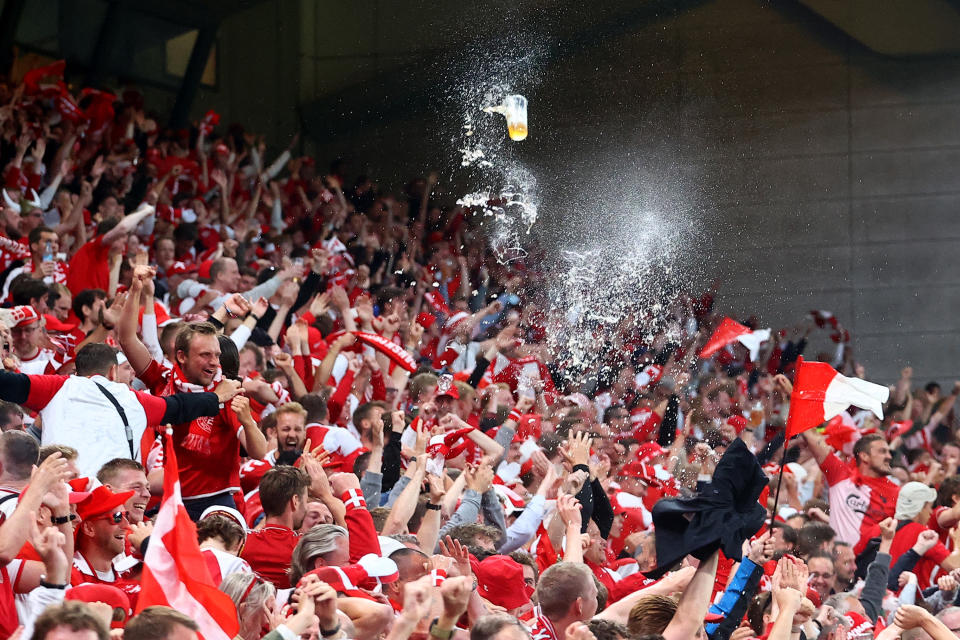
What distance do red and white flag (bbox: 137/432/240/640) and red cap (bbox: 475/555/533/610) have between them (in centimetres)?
131

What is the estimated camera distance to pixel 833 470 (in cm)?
835

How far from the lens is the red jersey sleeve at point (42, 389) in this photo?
453 cm

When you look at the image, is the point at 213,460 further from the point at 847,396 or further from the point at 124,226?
the point at 124,226

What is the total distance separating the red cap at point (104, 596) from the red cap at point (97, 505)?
9.3 inches

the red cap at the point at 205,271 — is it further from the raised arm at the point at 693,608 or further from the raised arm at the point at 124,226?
the raised arm at the point at 693,608

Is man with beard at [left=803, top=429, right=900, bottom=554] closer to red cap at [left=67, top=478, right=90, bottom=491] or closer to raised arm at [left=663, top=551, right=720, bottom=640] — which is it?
raised arm at [left=663, top=551, right=720, bottom=640]

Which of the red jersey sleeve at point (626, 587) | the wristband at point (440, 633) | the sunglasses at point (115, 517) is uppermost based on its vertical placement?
the sunglasses at point (115, 517)

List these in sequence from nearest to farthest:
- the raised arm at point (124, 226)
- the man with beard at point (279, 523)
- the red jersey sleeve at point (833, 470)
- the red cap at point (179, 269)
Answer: the man with beard at point (279, 523) → the raised arm at point (124, 226) → the red jersey sleeve at point (833, 470) → the red cap at point (179, 269)

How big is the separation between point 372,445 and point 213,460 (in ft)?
4.56

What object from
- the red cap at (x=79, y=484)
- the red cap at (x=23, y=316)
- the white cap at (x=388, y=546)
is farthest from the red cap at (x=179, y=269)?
the red cap at (x=79, y=484)

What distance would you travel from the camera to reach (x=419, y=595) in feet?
10.2

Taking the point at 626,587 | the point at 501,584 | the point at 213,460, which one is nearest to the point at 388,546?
the point at 501,584

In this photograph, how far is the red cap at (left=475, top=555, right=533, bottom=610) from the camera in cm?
444

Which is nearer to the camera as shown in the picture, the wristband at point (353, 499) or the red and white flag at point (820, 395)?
the wristband at point (353, 499)
